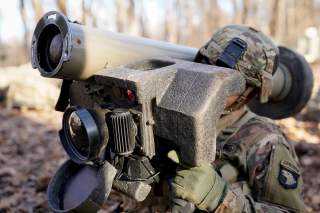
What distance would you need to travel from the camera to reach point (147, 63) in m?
1.91

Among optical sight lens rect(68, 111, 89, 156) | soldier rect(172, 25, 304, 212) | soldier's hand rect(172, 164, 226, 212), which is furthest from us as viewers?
soldier rect(172, 25, 304, 212)

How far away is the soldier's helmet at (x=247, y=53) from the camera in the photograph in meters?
2.00

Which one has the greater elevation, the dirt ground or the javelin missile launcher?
the javelin missile launcher

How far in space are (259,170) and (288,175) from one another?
5.8 inches

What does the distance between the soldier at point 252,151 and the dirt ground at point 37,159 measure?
3.52ft

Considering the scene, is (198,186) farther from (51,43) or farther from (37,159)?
(37,159)

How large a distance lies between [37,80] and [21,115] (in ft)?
3.69

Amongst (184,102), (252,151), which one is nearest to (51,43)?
(184,102)

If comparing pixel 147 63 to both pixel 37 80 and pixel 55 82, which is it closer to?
pixel 37 80

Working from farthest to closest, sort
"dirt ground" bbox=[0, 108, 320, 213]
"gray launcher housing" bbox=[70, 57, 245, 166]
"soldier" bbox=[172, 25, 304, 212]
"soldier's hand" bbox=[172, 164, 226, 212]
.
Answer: "dirt ground" bbox=[0, 108, 320, 213]
"soldier" bbox=[172, 25, 304, 212]
"soldier's hand" bbox=[172, 164, 226, 212]
"gray launcher housing" bbox=[70, 57, 245, 166]

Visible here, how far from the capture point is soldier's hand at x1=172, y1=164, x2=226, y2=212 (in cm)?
170

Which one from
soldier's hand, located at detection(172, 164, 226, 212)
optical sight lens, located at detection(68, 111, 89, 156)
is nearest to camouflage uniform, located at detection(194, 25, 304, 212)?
soldier's hand, located at detection(172, 164, 226, 212)

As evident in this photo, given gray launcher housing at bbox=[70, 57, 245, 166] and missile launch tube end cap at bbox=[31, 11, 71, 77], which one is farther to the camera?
missile launch tube end cap at bbox=[31, 11, 71, 77]

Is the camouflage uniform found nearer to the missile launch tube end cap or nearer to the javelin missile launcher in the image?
the javelin missile launcher
